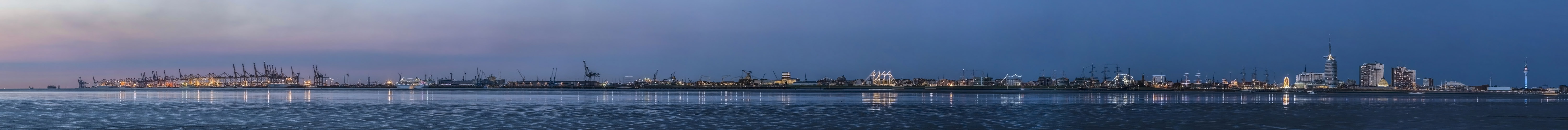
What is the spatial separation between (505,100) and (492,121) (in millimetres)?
31285

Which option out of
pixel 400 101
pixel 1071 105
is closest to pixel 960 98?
pixel 1071 105

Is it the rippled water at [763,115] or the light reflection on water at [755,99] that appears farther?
the light reflection on water at [755,99]

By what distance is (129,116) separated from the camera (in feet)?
108

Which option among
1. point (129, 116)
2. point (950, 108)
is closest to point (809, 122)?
point (950, 108)

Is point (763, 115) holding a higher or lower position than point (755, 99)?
higher

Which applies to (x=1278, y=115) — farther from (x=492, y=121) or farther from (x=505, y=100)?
(x=505, y=100)

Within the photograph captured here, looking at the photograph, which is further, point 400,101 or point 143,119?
point 400,101

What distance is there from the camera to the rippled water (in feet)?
90.6

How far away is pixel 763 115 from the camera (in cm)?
3581

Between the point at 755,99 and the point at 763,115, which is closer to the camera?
the point at 763,115

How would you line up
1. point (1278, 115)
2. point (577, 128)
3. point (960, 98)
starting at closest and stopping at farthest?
point (577, 128) < point (1278, 115) < point (960, 98)

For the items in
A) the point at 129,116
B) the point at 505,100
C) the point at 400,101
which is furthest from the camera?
the point at 505,100

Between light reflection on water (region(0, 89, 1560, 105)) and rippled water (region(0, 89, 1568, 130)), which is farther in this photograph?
light reflection on water (region(0, 89, 1560, 105))

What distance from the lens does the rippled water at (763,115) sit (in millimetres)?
27609
